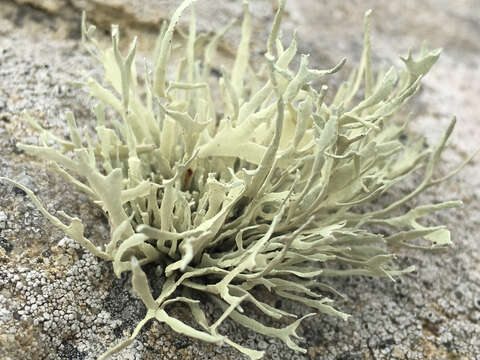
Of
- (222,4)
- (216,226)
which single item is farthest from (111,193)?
(222,4)

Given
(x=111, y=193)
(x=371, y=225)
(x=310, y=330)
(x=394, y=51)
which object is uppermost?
(x=394, y=51)

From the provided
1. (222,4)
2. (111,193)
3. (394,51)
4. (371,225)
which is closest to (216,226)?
(111,193)

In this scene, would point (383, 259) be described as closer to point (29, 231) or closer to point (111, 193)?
point (111, 193)

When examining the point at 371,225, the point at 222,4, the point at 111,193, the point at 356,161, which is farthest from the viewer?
the point at 222,4

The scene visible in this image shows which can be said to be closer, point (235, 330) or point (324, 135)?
point (324, 135)

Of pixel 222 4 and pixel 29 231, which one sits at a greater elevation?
pixel 222 4

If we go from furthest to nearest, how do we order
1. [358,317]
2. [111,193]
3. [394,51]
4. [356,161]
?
[394,51], [358,317], [356,161], [111,193]

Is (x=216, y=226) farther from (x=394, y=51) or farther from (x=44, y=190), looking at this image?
(x=394, y=51)
